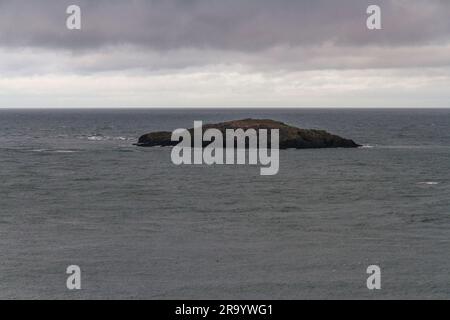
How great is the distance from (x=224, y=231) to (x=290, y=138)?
80559 mm

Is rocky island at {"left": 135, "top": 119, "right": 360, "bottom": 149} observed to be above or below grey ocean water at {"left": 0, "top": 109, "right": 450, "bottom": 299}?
above

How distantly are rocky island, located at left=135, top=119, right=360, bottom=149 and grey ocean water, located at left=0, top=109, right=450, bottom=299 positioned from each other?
33421 mm

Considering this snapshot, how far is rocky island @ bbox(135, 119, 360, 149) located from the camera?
13050cm

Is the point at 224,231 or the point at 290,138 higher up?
the point at 290,138

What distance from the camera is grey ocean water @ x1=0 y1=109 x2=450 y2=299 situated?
38.4 m

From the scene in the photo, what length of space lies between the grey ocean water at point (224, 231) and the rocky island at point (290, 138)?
33.4 m

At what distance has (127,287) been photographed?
1483 inches

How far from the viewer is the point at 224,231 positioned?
5153 cm

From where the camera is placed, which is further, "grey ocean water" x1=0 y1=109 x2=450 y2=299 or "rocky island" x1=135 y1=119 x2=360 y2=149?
"rocky island" x1=135 y1=119 x2=360 y2=149

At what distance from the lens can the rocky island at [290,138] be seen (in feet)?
428

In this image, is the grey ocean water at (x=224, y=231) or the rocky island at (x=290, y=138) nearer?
the grey ocean water at (x=224, y=231)

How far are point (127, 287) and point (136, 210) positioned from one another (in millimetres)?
23808

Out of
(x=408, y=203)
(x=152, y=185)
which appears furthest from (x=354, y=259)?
(x=152, y=185)

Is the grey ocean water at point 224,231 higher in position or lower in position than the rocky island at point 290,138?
lower
